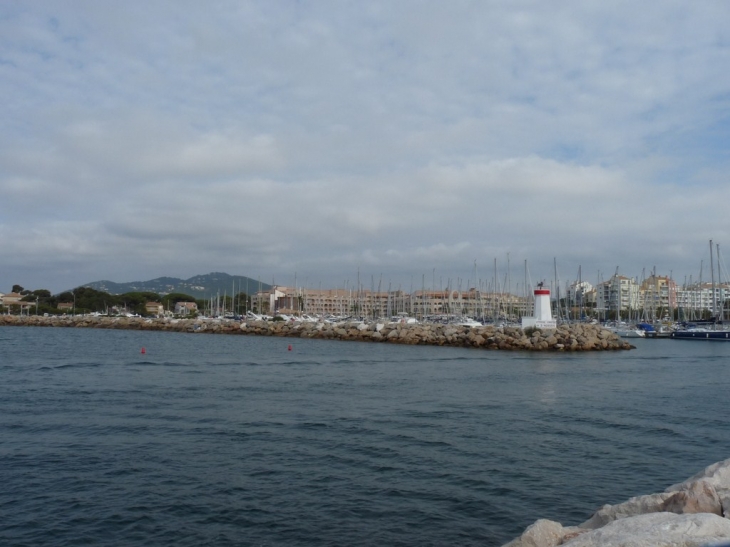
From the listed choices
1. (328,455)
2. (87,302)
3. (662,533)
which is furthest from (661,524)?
(87,302)

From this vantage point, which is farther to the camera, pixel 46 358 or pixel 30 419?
pixel 46 358

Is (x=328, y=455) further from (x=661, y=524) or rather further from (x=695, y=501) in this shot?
(x=661, y=524)

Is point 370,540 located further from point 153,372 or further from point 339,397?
point 153,372

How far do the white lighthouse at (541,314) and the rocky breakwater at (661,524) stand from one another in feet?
141

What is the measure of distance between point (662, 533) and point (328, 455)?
7691mm

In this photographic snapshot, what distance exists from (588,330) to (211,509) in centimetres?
4658

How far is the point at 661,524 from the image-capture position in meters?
5.52

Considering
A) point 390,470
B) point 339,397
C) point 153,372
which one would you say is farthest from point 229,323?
point 390,470

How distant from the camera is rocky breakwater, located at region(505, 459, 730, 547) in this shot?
5215 millimetres

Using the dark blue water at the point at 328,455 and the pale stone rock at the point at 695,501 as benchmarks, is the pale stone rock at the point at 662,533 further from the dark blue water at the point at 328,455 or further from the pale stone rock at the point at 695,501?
the dark blue water at the point at 328,455

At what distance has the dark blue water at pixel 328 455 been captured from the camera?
866 centimetres

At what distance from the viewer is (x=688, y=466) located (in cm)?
1184

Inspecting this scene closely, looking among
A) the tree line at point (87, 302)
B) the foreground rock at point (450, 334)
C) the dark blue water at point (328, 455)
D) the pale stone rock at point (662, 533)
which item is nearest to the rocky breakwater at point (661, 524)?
the pale stone rock at point (662, 533)

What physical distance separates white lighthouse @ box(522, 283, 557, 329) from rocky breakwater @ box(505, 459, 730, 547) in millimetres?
42953
